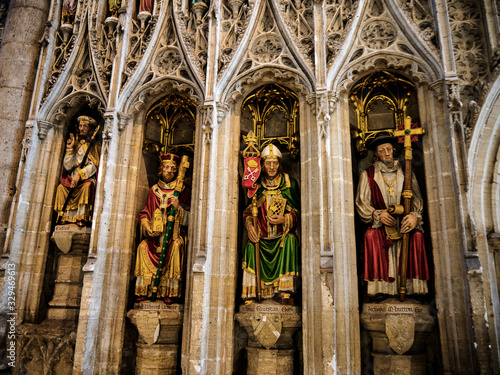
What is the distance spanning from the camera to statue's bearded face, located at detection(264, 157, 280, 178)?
7.22 meters

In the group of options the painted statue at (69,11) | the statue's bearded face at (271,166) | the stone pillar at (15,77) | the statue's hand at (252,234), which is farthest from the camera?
the painted statue at (69,11)

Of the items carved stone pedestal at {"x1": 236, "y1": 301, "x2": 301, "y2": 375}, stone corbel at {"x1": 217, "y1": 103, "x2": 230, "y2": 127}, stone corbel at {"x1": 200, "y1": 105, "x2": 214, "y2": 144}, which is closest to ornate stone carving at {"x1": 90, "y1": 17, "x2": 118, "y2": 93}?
stone corbel at {"x1": 200, "y1": 105, "x2": 214, "y2": 144}

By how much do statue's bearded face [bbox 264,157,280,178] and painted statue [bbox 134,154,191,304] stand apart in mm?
1569

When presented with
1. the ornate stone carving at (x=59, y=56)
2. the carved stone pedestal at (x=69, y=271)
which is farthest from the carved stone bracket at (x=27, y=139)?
the carved stone pedestal at (x=69, y=271)

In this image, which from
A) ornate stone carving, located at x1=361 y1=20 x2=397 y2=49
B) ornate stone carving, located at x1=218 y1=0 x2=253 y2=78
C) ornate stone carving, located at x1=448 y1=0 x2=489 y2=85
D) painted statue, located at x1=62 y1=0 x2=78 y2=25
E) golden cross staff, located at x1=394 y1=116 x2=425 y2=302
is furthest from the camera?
painted statue, located at x1=62 y1=0 x2=78 y2=25

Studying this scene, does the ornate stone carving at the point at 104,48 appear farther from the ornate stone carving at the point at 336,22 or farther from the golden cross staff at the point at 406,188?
the golden cross staff at the point at 406,188

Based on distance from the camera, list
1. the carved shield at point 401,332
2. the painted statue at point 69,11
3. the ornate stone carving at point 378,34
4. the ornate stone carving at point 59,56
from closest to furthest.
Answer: the carved shield at point 401,332
the ornate stone carving at point 378,34
the ornate stone carving at point 59,56
the painted statue at point 69,11

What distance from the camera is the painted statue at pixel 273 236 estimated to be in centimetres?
675

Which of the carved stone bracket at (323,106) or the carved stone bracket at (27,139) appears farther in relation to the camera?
the carved stone bracket at (27,139)

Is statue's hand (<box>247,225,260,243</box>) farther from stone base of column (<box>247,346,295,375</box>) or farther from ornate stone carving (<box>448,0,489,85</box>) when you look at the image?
ornate stone carving (<box>448,0,489,85</box>)

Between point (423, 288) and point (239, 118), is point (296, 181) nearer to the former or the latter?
point (239, 118)

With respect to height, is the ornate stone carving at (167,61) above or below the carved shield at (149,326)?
above

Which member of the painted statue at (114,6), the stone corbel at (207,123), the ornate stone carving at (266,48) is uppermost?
the painted statue at (114,6)

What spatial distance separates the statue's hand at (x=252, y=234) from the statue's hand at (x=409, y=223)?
7.07ft
